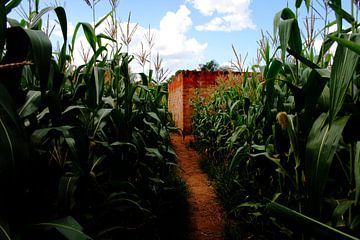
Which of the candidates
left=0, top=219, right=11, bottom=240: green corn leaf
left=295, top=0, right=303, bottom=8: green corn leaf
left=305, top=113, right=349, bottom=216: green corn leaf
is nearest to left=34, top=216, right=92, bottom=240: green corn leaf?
left=0, top=219, right=11, bottom=240: green corn leaf

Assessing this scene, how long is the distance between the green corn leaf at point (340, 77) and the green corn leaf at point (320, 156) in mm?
92

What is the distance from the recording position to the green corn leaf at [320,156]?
908 millimetres

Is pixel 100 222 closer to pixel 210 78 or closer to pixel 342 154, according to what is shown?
pixel 342 154

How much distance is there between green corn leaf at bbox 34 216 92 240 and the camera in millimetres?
932

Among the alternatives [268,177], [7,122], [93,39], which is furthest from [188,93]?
[7,122]

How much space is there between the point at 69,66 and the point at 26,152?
1032 millimetres

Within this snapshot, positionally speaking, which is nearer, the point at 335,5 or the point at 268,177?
the point at 335,5

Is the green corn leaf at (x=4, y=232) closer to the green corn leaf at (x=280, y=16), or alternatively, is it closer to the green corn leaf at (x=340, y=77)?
the green corn leaf at (x=340, y=77)

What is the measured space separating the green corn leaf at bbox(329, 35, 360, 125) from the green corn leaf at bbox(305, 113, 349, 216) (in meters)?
0.09

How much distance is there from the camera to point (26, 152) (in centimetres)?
80

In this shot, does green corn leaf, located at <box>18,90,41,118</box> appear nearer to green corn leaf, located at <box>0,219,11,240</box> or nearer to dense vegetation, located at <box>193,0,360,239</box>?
green corn leaf, located at <box>0,219,11,240</box>

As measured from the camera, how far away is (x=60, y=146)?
1304 millimetres

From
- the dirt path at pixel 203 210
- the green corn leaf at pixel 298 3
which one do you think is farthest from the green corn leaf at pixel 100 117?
the dirt path at pixel 203 210

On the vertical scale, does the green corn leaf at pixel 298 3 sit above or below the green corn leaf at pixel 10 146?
above
